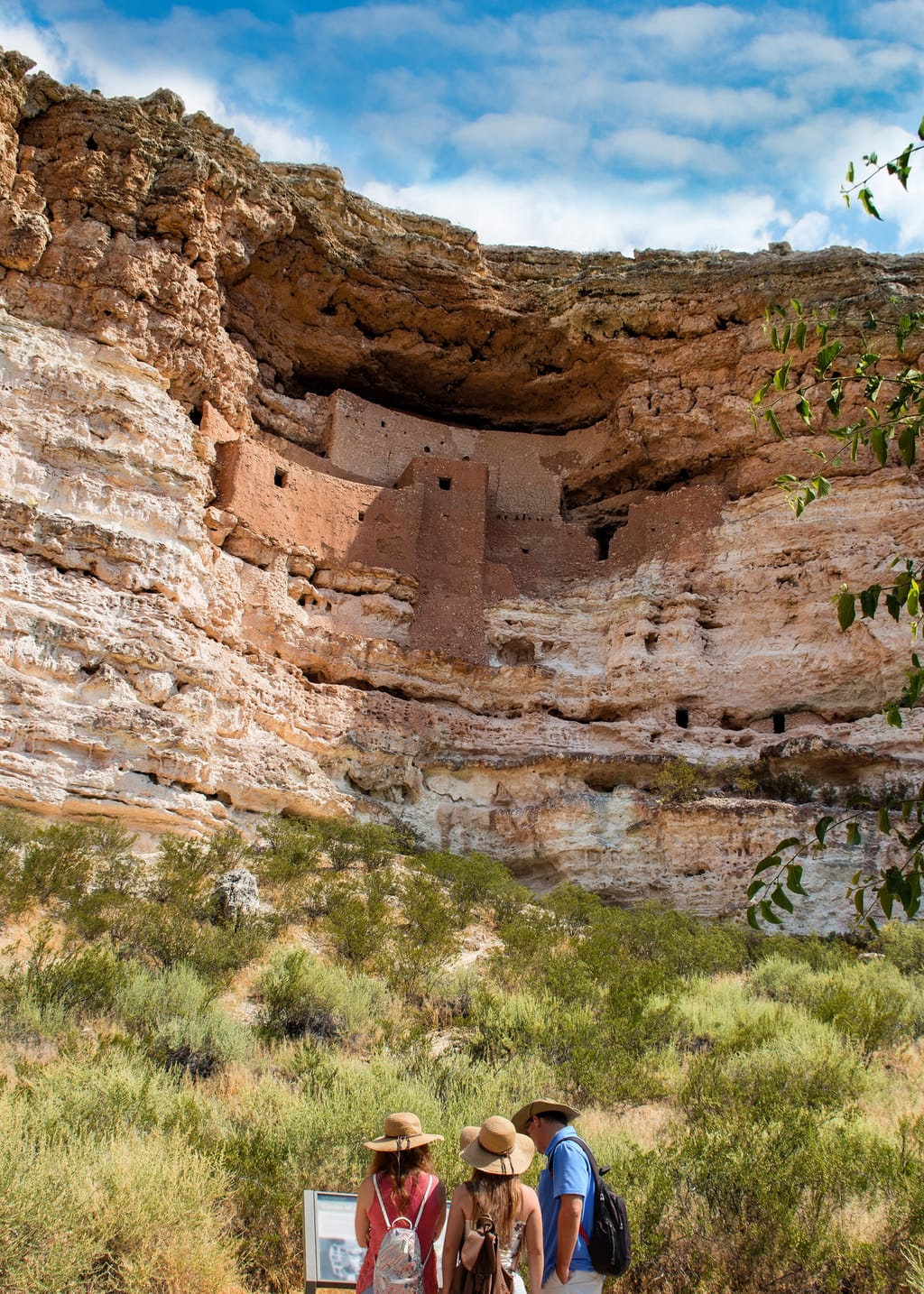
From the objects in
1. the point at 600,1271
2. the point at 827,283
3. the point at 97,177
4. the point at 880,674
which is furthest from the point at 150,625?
the point at 827,283

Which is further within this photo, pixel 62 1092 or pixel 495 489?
pixel 495 489

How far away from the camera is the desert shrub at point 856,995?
8023mm

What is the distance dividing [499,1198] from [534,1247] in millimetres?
201

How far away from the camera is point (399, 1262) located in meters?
3.86

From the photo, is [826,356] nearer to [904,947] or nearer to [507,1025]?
[507,1025]

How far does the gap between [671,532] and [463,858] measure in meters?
7.24

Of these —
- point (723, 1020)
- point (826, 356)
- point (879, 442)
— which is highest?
point (826, 356)

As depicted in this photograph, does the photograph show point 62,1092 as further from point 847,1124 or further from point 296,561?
point 296,561

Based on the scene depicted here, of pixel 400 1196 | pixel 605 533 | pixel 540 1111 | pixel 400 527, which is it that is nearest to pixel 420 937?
pixel 540 1111

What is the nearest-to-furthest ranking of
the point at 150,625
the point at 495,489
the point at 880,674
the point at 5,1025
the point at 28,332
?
1. the point at 5,1025
2. the point at 150,625
3. the point at 28,332
4. the point at 880,674
5. the point at 495,489

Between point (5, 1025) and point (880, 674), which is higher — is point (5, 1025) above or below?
below

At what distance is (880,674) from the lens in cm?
1680

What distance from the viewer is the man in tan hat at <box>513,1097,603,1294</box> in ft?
12.8

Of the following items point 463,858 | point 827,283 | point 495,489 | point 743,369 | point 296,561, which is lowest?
point 463,858
